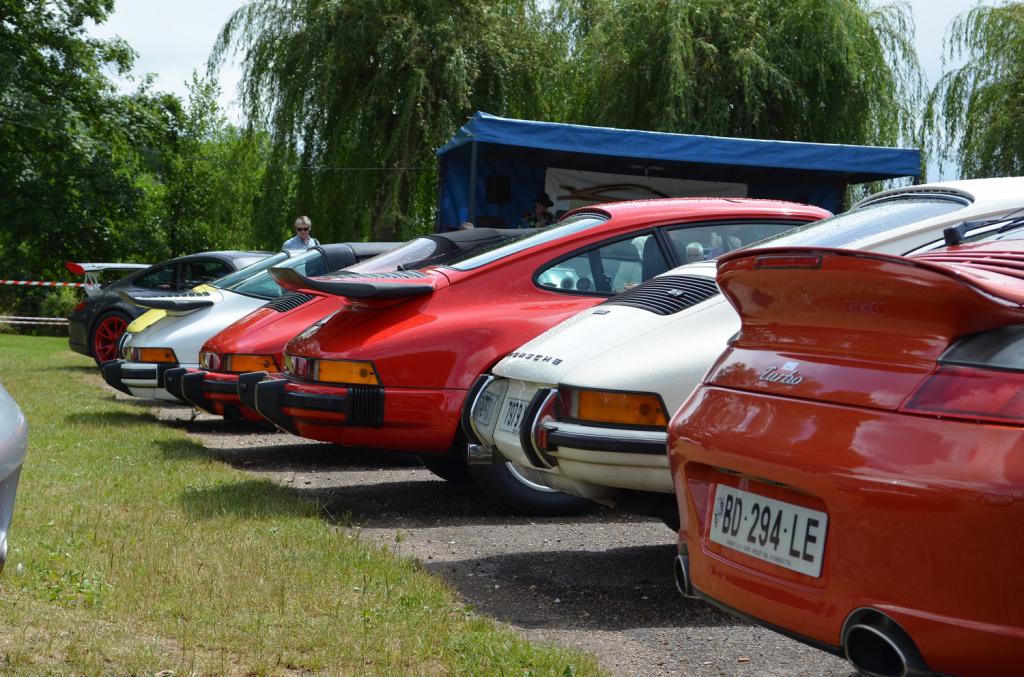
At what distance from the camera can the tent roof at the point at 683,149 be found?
43.3 ft

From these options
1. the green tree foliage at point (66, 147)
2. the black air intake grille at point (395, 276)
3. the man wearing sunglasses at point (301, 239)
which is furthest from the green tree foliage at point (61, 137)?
the black air intake grille at point (395, 276)

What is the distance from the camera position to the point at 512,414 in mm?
5168

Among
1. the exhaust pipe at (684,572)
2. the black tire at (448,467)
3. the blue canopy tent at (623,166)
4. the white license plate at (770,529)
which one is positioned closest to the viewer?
the white license plate at (770,529)

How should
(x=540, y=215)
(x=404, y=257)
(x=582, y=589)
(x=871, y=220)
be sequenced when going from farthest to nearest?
(x=540, y=215) → (x=404, y=257) → (x=582, y=589) → (x=871, y=220)

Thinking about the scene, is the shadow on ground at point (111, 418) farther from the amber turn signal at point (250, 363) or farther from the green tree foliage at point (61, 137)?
the green tree foliage at point (61, 137)

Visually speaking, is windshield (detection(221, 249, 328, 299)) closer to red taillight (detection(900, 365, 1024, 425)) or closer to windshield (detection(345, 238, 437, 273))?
windshield (detection(345, 238, 437, 273))

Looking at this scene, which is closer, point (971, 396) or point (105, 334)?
point (971, 396)

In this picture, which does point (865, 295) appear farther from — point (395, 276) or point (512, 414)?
point (395, 276)

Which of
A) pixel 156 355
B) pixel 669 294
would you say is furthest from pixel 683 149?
pixel 669 294

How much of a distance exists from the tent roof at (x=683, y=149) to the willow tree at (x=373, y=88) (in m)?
7.42

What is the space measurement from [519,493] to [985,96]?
59.6ft

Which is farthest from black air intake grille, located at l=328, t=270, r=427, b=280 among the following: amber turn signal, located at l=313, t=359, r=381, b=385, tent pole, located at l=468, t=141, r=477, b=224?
tent pole, located at l=468, t=141, r=477, b=224

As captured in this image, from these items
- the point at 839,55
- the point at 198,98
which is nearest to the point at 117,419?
the point at 839,55

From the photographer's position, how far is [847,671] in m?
3.81
